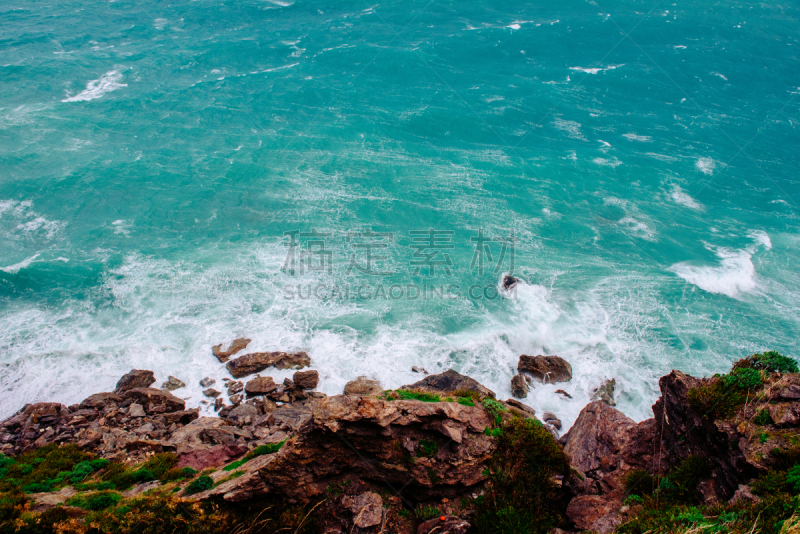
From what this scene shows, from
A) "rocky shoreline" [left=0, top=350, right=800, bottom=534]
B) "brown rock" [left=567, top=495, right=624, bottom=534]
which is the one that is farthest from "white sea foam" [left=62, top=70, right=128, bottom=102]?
"brown rock" [left=567, top=495, right=624, bottom=534]

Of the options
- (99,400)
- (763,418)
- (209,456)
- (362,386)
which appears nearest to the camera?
(763,418)

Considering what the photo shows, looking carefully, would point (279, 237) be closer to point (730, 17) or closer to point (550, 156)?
point (550, 156)

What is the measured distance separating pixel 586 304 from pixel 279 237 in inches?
1323

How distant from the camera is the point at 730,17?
95.1 meters

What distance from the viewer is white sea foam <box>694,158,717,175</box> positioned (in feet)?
190

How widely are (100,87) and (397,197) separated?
57.1 metres

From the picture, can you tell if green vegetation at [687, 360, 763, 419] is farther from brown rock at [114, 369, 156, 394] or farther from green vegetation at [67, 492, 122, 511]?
brown rock at [114, 369, 156, 394]

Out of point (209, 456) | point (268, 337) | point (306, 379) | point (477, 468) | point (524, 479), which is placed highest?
point (477, 468)

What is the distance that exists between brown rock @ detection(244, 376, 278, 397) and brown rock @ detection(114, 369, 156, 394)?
7748 mm

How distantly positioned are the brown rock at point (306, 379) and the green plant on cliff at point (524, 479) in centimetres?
1877

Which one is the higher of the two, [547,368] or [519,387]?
Result: [547,368]

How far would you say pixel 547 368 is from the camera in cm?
3362

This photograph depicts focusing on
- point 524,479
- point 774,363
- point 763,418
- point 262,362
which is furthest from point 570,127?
point 524,479

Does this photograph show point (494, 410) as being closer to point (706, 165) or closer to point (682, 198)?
point (682, 198)
